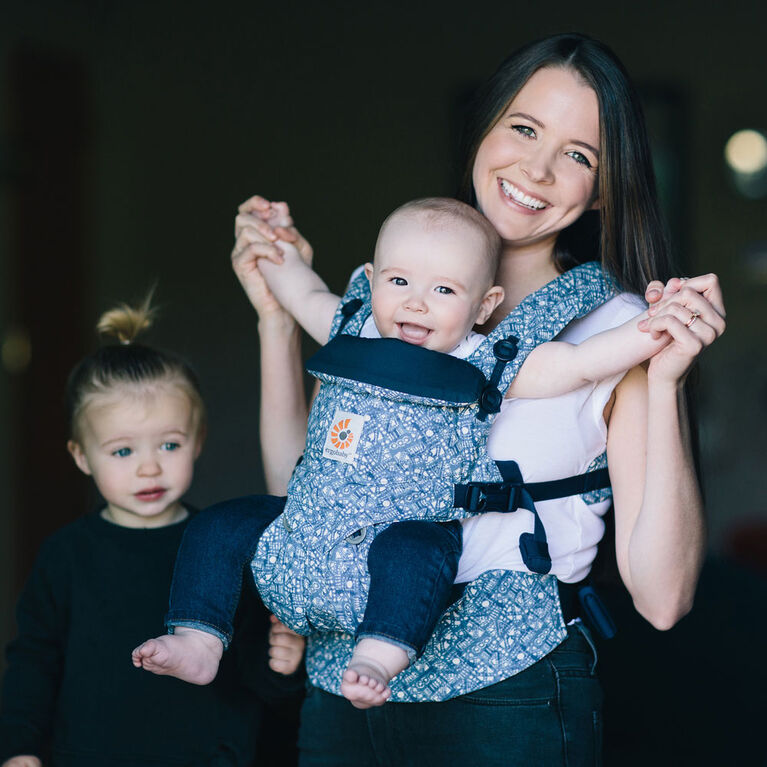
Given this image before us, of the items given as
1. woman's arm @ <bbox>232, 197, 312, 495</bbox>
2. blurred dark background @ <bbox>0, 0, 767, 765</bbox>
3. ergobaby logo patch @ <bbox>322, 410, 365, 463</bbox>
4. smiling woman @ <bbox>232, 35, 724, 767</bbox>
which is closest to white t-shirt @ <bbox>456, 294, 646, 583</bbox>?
smiling woman @ <bbox>232, 35, 724, 767</bbox>

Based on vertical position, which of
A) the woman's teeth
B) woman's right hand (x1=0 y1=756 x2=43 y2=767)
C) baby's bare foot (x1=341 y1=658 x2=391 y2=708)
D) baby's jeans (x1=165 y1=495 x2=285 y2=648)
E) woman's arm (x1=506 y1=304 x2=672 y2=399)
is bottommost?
woman's right hand (x1=0 y1=756 x2=43 y2=767)

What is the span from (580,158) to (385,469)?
64 centimetres

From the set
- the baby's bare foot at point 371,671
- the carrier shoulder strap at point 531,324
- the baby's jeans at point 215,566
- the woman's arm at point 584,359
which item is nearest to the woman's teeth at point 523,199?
the carrier shoulder strap at point 531,324

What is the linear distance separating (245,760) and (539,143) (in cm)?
126

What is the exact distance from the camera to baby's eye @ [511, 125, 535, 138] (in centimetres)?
182

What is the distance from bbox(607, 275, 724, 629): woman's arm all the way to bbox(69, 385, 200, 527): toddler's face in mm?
862

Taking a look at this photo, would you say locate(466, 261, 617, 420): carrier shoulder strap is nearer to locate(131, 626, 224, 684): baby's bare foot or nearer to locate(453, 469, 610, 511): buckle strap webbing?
locate(453, 469, 610, 511): buckle strap webbing

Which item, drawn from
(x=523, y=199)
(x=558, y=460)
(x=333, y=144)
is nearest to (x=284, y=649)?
(x=558, y=460)

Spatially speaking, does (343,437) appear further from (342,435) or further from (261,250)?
(261,250)

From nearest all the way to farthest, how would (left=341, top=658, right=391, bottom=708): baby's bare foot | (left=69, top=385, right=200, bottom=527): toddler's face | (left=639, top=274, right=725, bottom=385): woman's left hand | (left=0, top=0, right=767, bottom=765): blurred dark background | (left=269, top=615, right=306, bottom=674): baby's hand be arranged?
(left=341, top=658, right=391, bottom=708): baby's bare foot → (left=639, top=274, right=725, bottom=385): woman's left hand → (left=269, top=615, right=306, bottom=674): baby's hand → (left=69, top=385, right=200, bottom=527): toddler's face → (left=0, top=0, right=767, bottom=765): blurred dark background

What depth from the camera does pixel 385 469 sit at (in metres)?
1.61

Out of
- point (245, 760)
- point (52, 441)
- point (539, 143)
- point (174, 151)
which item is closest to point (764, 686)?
point (245, 760)

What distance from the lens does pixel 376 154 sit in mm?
5770

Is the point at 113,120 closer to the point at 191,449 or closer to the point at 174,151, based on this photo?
the point at 174,151
